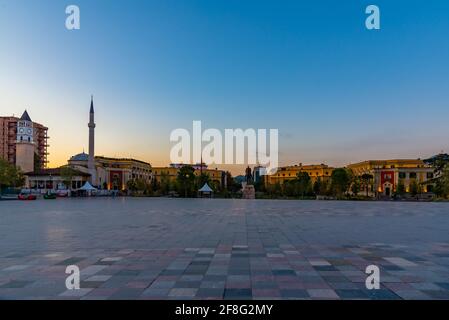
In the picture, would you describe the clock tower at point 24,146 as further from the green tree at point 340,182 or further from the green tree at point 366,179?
the green tree at point 366,179

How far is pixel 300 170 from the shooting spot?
5300 inches

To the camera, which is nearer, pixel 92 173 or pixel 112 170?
pixel 92 173

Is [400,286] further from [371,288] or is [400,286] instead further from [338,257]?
[338,257]

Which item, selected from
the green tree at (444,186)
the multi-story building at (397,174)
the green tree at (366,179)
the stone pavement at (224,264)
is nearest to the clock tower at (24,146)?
the green tree at (366,179)

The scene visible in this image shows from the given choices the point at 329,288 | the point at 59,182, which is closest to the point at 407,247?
the point at 329,288

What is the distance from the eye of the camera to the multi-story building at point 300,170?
5167 inches

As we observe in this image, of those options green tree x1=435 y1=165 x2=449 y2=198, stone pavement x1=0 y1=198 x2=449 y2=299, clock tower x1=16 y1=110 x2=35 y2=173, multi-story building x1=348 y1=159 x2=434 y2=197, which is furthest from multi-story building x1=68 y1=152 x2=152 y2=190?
stone pavement x1=0 y1=198 x2=449 y2=299

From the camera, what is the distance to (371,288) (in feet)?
19.7

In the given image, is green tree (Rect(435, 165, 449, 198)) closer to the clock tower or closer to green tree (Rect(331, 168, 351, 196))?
green tree (Rect(331, 168, 351, 196))

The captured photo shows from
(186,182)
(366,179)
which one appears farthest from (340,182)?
(186,182)

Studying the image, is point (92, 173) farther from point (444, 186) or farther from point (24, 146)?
point (444, 186)

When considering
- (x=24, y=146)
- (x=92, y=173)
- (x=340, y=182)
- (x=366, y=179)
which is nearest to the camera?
(x=340, y=182)
